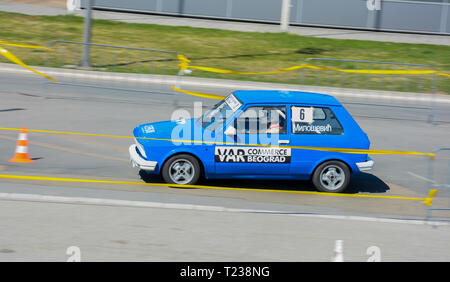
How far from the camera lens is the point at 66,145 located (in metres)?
12.1

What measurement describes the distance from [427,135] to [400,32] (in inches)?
601

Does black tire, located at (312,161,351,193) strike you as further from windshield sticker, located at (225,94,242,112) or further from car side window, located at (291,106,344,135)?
windshield sticker, located at (225,94,242,112)

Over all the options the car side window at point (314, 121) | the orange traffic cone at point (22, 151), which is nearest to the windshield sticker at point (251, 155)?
the car side window at point (314, 121)

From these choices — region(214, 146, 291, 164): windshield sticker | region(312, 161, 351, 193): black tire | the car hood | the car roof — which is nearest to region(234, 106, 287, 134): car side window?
the car roof

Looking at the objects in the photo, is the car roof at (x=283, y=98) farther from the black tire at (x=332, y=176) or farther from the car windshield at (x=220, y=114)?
the black tire at (x=332, y=176)

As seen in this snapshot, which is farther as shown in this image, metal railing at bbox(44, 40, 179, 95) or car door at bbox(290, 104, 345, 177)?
metal railing at bbox(44, 40, 179, 95)

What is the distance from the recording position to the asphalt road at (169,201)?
23.4ft

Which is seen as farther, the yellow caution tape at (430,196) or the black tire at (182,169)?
the black tire at (182,169)

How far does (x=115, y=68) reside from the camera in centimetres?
2064

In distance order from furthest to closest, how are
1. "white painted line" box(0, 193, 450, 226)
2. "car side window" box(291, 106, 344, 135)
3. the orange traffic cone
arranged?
the orange traffic cone < "car side window" box(291, 106, 344, 135) < "white painted line" box(0, 193, 450, 226)

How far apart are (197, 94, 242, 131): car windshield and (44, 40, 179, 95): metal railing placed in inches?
320

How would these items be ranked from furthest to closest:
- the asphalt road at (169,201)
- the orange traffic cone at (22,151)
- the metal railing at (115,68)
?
the metal railing at (115,68) < the orange traffic cone at (22,151) < the asphalt road at (169,201)

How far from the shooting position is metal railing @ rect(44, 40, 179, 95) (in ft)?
62.3

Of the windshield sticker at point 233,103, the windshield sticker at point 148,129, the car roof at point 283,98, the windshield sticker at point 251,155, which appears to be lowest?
the windshield sticker at point 251,155
